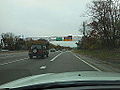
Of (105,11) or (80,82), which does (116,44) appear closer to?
(105,11)

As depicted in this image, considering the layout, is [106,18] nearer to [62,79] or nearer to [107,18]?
[107,18]

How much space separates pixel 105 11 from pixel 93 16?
2929 millimetres

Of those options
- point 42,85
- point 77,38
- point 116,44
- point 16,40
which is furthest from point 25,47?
point 42,85

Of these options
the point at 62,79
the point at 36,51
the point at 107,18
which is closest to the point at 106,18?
the point at 107,18

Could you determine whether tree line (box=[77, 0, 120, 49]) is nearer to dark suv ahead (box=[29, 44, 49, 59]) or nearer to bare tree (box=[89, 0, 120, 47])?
bare tree (box=[89, 0, 120, 47])

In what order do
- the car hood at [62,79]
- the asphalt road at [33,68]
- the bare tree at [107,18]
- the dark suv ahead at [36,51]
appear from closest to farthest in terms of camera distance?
the car hood at [62,79] → the asphalt road at [33,68] → the dark suv ahead at [36,51] → the bare tree at [107,18]

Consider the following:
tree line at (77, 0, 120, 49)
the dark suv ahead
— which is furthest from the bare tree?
the dark suv ahead

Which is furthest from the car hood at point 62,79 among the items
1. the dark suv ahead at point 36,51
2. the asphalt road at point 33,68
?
the dark suv ahead at point 36,51

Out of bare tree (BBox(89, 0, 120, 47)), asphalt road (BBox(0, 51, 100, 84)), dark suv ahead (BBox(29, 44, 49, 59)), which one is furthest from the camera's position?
bare tree (BBox(89, 0, 120, 47))

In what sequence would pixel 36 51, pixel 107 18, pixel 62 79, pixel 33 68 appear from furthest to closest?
pixel 107 18
pixel 36 51
pixel 33 68
pixel 62 79

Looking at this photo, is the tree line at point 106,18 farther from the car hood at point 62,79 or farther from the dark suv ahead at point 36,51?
the car hood at point 62,79

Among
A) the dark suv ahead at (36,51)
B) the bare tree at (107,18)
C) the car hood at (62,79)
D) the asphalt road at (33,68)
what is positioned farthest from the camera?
the bare tree at (107,18)

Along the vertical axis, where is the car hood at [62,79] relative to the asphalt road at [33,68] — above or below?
above

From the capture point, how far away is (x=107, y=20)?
46812 millimetres
